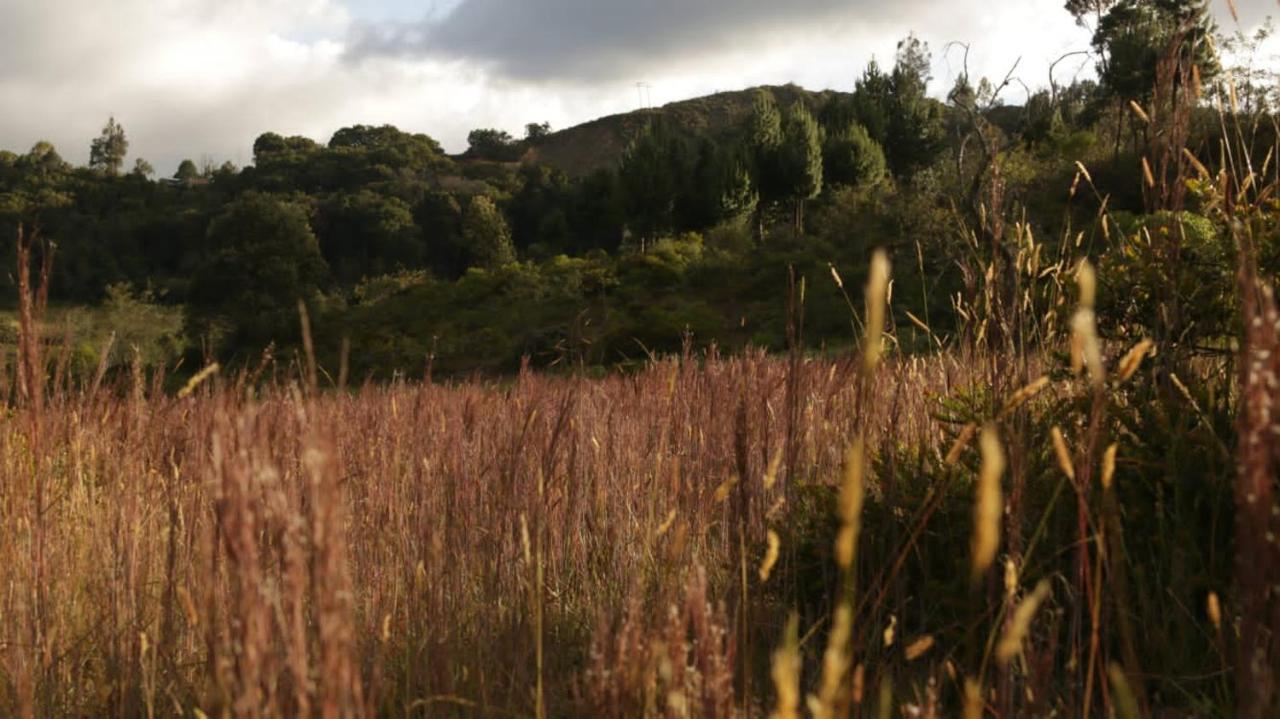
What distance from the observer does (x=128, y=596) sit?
2090 mm

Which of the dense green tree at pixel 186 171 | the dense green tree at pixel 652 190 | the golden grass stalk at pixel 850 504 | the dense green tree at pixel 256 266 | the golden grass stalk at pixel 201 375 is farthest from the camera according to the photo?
the dense green tree at pixel 186 171

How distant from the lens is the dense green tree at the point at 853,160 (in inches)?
1270

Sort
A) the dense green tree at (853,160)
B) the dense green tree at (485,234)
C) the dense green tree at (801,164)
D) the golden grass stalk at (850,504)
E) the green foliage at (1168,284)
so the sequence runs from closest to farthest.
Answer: the golden grass stalk at (850,504) < the green foliage at (1168,284) < the dense green tree at (801,164) < the dense green tree at (853,160) < the dense green tree at (485,234)

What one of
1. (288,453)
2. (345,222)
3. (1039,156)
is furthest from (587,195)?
(288,453)

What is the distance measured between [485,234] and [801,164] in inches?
669

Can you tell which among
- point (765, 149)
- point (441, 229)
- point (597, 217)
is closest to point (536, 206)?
point (441, 229)

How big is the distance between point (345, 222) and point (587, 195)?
16.2m

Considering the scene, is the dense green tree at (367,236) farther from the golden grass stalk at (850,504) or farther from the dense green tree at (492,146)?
the golden grass stalk at (850,504)

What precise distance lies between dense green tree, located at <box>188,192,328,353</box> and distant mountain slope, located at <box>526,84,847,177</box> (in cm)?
3583

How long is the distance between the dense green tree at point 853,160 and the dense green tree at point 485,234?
1480cm

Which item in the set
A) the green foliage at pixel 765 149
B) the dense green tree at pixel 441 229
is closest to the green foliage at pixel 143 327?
the dense green tree at pixel 441 229

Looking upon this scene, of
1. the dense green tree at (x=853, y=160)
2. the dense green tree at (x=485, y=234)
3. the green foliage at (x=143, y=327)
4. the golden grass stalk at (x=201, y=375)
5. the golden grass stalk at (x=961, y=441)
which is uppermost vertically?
the dense green tree at (x=853, y=160)

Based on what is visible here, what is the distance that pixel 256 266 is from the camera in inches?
1433

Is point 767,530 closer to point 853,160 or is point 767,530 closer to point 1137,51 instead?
point 1137,51
